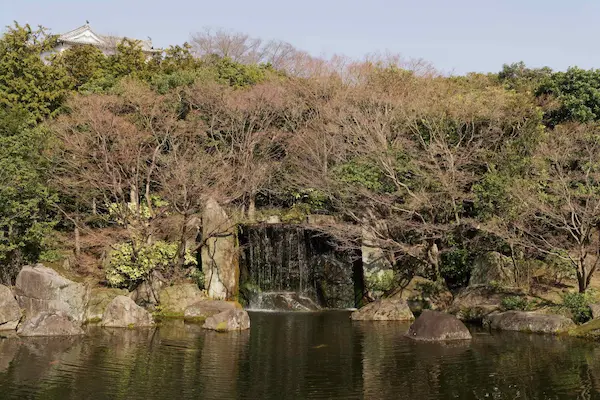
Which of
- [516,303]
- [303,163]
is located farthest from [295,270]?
[516,303]

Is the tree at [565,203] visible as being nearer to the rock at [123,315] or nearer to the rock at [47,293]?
the rock at [123,315]

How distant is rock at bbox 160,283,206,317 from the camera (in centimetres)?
2903

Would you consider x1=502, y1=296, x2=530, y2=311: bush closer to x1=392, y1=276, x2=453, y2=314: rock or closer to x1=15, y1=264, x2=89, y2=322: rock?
x1=392, y1=276, x2=453, y2=314: rock

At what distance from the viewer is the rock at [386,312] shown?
27938 mm

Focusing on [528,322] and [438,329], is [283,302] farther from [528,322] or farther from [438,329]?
A: [528,322]

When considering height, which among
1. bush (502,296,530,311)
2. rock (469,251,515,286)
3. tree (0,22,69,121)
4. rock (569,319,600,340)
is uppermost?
tree (0,22,69,121)

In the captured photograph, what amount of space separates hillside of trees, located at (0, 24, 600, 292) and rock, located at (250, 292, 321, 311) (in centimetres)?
389

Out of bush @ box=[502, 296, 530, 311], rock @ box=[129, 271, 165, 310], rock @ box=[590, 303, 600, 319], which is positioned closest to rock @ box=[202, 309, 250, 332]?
rock @ box=[129, 271, 165, 310]

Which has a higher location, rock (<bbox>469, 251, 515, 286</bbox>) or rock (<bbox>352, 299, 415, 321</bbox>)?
rock (<bbox>469, 251, 515, 286</bbox>)

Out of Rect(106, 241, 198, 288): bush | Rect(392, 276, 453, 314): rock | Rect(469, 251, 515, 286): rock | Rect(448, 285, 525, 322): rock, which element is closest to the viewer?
Rect(448, 285, 525, 322): rock

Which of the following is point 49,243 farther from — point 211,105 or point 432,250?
point 432,250

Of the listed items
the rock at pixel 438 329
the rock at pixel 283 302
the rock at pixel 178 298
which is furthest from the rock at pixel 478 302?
the rock at pixel 178 298

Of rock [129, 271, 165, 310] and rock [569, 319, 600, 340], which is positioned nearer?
rock [569, 319, 600, 340]

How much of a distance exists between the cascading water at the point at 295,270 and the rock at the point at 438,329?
10.5 m
